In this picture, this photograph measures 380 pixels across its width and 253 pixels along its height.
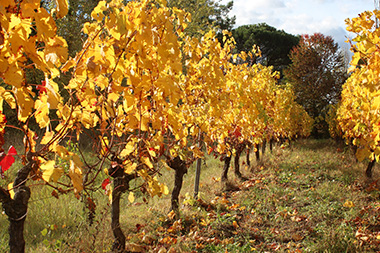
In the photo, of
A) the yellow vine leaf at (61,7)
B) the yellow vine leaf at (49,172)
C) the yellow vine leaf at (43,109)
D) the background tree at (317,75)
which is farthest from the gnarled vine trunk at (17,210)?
the background tree at (317,75)

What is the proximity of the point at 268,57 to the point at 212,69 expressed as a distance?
22093 millimetres

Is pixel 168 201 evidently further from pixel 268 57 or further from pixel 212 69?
pixel 268 57

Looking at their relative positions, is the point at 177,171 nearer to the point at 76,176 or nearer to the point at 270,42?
the point at 76,176

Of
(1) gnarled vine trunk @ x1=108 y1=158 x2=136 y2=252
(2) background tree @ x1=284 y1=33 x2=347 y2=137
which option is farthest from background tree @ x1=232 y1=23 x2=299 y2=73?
(1) gnarled vine trunk @ x1=108 y1=158 x2=136 y2=252

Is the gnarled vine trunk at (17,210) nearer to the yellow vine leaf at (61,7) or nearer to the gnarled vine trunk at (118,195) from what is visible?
the yellow vine leaf at (61,7)

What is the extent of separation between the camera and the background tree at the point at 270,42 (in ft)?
76.9

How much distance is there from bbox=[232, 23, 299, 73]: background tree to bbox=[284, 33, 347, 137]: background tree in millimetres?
9169

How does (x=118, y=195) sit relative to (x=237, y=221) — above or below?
above

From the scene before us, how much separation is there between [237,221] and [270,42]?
73.1 feet

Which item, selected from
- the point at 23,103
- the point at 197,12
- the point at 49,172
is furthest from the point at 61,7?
the point at 197,12

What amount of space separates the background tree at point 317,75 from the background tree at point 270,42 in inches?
361

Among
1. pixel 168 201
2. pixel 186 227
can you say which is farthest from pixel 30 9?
pixel 168 201

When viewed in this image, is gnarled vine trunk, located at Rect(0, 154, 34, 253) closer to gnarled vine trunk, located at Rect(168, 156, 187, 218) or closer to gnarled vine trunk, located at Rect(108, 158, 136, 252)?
gnarled vine trunk, located at Rect(108, 158, 136, 252)

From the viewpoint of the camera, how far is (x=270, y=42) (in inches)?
937
